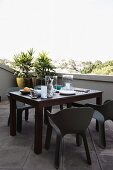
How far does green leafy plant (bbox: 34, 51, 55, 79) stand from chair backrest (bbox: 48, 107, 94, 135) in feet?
11.5

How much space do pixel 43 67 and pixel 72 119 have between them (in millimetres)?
3642

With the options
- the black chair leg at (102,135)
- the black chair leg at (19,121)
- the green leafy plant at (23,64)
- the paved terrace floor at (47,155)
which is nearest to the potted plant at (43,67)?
the green leafy plant at (23,64)


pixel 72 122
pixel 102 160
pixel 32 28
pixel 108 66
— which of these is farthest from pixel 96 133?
pixel 32 28

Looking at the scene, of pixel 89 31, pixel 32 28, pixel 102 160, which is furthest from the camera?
pixel 32 28

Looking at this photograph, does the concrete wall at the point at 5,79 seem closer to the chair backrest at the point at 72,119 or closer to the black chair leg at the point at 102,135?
the black chair leg at the point at 102,135

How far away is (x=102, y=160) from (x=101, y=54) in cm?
364

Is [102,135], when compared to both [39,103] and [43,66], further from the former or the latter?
[43,66]

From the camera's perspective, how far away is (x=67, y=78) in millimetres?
3174

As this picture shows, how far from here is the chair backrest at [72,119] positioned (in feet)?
6.95

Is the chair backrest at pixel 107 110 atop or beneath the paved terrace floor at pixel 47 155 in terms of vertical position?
atop

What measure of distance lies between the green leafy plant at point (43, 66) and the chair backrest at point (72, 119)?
11.5 ft

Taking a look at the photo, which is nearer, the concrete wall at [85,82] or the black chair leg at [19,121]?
the black chair leg at [19,121]

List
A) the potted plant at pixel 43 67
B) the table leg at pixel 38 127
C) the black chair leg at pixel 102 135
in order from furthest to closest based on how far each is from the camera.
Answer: the potted plant at pixel 43 67, the black chair leg at pixel 102 135, the table leg at pixel 38 127

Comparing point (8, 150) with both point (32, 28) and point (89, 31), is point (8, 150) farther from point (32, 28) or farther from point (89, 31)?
point (32, 28)
